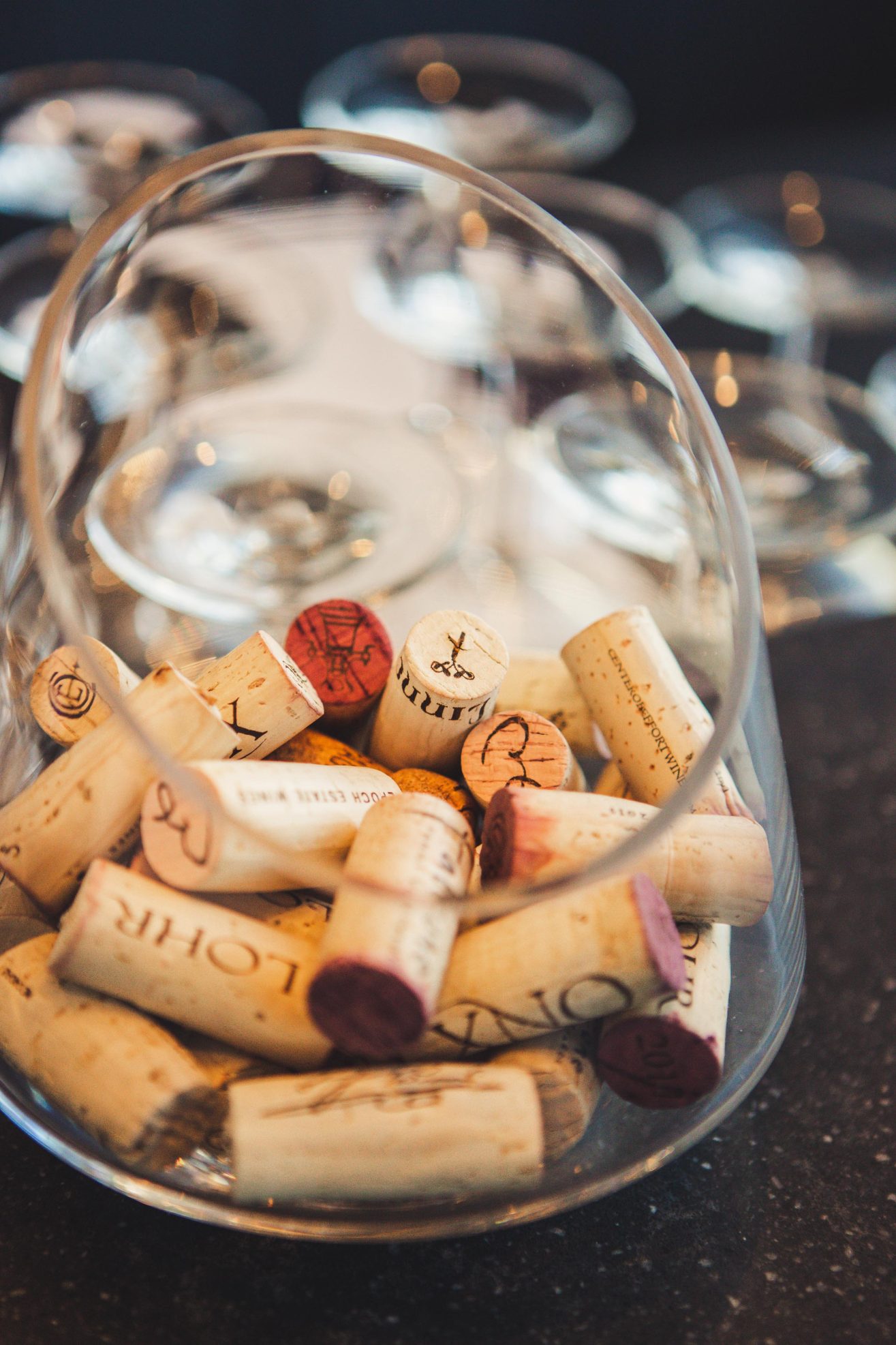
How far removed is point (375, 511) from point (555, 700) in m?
0.33

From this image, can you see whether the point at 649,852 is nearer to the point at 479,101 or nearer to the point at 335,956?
the point at 335,956

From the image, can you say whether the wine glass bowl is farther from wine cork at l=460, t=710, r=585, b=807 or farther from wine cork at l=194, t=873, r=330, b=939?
wine cork at l=194, t=873, r=330, b=939

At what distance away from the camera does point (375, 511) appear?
0.87 m

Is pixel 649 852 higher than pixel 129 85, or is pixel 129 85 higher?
pixel 129 85

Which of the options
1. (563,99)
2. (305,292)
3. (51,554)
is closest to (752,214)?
(563,99)

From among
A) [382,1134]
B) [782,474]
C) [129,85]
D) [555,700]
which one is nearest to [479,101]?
[129,85]

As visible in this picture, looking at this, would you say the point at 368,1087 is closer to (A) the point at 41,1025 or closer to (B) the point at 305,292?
(A) the point at 41,1025

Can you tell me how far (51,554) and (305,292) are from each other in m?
0.82

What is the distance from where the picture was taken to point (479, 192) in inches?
23.3

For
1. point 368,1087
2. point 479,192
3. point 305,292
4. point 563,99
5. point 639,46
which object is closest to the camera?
point 368,1087

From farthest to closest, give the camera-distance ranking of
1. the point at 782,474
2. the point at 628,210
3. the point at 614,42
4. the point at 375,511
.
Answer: the point at 614,42 → the point at 628,210 → the point at 782,474 → the point at 375,511

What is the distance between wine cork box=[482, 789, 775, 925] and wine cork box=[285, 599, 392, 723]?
121 mm

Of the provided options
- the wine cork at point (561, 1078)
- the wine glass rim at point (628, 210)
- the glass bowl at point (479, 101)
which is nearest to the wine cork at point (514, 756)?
the wine cork at point (561, 1078)

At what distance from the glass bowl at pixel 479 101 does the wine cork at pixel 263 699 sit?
3.52ft
